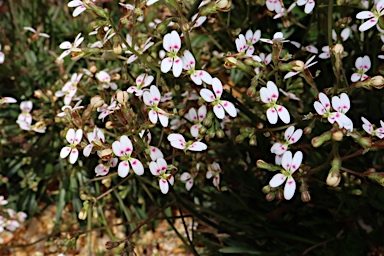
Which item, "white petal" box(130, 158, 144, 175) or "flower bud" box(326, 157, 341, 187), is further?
"white petal" box(130, 158, 144, 175)

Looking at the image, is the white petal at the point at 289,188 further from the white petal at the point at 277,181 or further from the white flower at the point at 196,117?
the white flower at the point at 196,117

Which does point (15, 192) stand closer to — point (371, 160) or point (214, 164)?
point (214, 164)

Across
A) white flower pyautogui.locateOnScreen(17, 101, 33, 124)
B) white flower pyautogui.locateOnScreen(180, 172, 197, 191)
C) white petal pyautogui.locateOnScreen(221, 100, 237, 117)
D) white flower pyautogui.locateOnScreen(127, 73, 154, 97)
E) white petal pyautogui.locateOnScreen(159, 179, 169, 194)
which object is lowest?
white flower pyautogui.locateOnScreen(180, 172, 197, 191)

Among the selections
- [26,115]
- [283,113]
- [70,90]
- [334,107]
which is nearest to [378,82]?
[334,107]

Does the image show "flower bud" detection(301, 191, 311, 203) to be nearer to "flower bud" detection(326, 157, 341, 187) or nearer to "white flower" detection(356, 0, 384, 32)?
"flower bud" detection(326, 157, 341, 187)

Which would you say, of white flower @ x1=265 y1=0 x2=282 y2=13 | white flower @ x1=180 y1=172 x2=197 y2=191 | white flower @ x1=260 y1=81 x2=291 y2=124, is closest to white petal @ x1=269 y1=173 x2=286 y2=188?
white flower @ x1=260 y1=81 x2=291 y2=124

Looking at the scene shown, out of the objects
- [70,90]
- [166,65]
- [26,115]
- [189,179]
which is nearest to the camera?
[166,65]

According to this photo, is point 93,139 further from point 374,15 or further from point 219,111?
point 374,15
